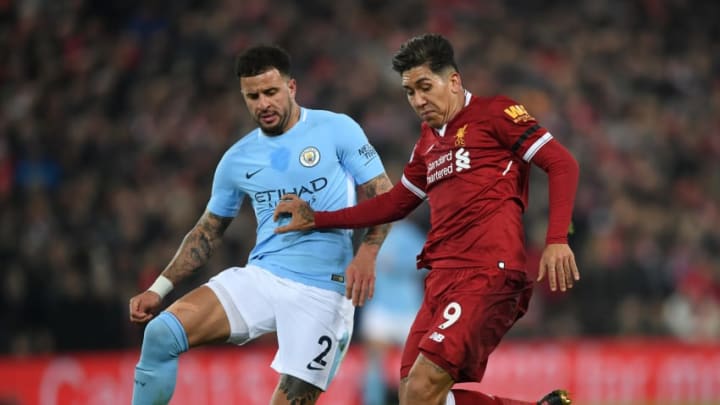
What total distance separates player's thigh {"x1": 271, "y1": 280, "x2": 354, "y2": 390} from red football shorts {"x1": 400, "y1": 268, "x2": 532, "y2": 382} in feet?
2.28

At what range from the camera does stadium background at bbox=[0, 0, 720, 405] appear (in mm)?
11180

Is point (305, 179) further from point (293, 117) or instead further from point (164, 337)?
point (164, 337)

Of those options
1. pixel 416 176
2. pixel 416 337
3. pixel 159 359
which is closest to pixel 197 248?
pixel 159 359

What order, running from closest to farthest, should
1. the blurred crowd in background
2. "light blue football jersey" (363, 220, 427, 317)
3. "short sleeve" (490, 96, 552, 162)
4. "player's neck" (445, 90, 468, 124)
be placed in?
"short sleeve" (490, 96, 552, 162) → "player's neck" (445, 90, 468, 124) → "light blue football jersey" (363, 220, 427, 317) → the blurred crowd in background

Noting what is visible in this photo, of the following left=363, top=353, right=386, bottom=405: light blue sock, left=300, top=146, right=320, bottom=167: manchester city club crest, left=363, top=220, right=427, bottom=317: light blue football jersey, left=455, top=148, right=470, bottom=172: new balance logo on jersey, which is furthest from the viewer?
left=363, top=353, right=386, bottom=405: light blue sock

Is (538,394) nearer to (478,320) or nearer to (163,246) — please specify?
(163,246)

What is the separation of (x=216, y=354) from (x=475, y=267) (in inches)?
256

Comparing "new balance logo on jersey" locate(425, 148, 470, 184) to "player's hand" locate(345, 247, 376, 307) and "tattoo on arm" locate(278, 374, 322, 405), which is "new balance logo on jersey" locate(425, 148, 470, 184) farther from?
"tattoo on arm" locate(278, 374, 322, 405)

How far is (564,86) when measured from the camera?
16.7 m

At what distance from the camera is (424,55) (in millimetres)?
5688

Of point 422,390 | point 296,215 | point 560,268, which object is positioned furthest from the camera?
point 296,215

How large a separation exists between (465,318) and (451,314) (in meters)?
0.08

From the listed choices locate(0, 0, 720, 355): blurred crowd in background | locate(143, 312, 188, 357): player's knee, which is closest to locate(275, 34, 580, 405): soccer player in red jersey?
locate(143, 312, 188, 357): player's knee

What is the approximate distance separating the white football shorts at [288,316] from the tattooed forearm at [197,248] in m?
0.25
